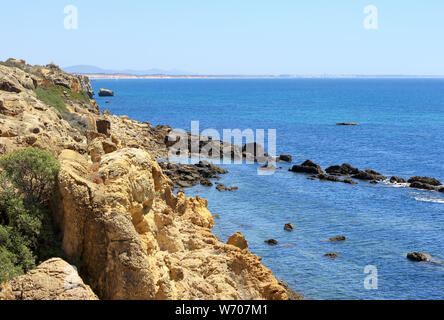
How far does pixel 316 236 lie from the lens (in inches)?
1485

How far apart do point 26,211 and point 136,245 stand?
129 inches

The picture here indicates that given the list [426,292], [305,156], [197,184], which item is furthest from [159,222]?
[305,156]

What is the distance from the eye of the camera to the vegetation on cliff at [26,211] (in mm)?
13203

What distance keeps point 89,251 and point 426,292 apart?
21.9m

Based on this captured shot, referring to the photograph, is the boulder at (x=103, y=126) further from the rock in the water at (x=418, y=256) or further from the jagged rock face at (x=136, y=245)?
the rock in the water at (x=418, y=256)

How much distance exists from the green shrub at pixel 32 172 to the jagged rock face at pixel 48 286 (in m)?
3.44

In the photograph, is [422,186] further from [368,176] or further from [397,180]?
[368,176]

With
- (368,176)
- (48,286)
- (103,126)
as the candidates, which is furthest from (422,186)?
(48,286)

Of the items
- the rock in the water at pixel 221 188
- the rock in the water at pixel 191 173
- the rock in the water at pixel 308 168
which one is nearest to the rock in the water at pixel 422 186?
the rock in the water at pixel 308 168

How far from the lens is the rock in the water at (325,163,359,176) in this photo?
197 ft

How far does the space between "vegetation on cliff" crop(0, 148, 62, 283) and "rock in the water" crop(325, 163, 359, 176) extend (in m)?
49.1

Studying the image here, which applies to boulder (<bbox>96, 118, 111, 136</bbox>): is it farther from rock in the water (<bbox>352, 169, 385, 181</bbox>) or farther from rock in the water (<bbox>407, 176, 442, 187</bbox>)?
rock in the water (<bbox>407, 176, 442, 187</bbox>)

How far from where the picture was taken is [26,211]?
547 inches
